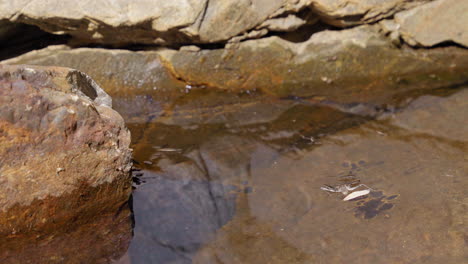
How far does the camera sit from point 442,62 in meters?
4.44

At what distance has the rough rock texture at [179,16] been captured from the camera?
4.11 m

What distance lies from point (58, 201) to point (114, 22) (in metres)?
2.15

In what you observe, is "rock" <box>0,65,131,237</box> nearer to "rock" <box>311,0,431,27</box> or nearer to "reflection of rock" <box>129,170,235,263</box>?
"reflection of rock" <box>129,170,235,263</box>

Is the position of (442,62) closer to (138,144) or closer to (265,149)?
(265,149)

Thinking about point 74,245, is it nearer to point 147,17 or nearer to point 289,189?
point 289,189

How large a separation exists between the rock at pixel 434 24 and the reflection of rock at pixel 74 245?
3266 millimetres

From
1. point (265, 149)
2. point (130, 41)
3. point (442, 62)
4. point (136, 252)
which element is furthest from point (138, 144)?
point (442, 62)

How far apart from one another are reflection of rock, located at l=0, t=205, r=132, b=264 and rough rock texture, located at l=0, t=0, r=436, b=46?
84.9 inches

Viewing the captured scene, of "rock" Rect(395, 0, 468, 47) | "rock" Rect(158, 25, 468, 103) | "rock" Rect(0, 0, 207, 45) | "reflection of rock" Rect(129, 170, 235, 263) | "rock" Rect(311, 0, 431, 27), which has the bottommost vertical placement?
"reflection of rock" Rect(129, 170, 235, 263)

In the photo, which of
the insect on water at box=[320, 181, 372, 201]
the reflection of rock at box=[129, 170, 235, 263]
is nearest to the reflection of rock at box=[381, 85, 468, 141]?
the insect on water at box=[320, 181, 372, 201]

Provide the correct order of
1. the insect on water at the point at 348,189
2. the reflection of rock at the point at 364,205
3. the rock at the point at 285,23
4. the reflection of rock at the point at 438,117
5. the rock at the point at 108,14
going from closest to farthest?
1. the reflection of rock at the point at 364,205
2. the insect on water at the point at 348,189
3. the reflection of rock at the point at 438,117
4. the rock at the point at 108,14
5. the rock at the point at 285,23

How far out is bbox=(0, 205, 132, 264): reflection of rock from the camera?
2.40 meters

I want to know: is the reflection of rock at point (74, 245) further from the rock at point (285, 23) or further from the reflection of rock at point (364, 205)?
the rock at point (285, 23)

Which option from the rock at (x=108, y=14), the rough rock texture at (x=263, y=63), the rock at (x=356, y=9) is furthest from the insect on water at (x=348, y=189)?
the rock at (x=108, y=14)
